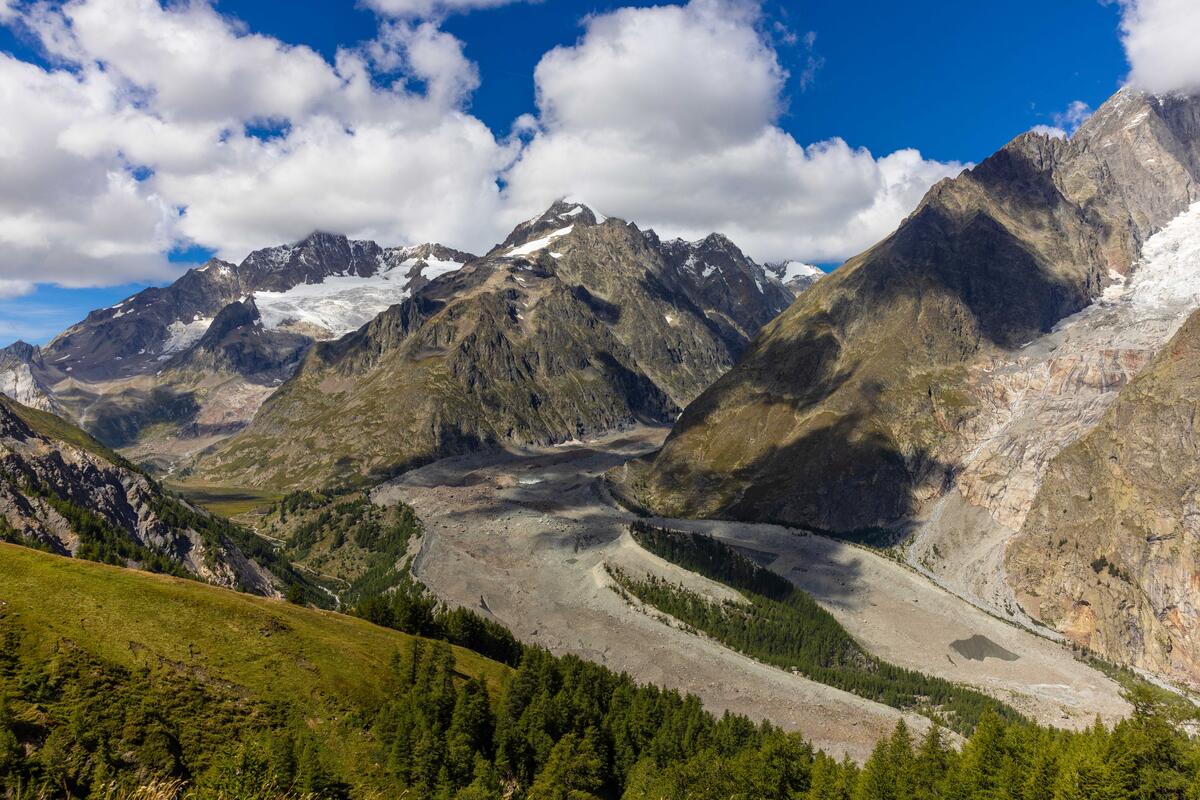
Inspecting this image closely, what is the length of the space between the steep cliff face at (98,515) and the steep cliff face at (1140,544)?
683ft

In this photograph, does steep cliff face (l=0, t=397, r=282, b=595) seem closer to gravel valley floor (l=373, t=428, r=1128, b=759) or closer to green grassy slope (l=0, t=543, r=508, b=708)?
gravel valley floor (l=373, t=428, r=1128, b=759)

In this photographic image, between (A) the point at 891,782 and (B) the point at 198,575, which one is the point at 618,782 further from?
(B) the point at 198,575

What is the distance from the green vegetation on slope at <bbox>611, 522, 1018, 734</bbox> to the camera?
457 feet

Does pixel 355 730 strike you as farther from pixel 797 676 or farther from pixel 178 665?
pixel 797 676

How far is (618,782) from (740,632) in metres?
94.1

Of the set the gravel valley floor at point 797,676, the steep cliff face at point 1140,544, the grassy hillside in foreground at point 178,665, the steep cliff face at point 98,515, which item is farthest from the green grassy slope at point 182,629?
the steep cliff face at point 1140,544

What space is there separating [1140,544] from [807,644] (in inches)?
3569

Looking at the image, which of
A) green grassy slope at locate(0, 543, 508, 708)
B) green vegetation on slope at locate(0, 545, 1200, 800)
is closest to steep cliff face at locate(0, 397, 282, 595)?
green grassy slope at locate(0, 543, 508, 708)

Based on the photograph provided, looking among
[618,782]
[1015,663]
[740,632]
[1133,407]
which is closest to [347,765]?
[618,782]

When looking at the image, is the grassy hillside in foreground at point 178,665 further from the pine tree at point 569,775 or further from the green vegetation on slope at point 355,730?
the pine tree at point 569,775

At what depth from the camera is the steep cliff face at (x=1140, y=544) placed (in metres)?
162

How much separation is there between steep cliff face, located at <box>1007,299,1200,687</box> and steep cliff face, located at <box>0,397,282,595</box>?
8196 inches

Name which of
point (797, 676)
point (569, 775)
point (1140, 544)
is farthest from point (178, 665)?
point (1140, 544)

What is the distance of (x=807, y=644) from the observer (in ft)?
535
